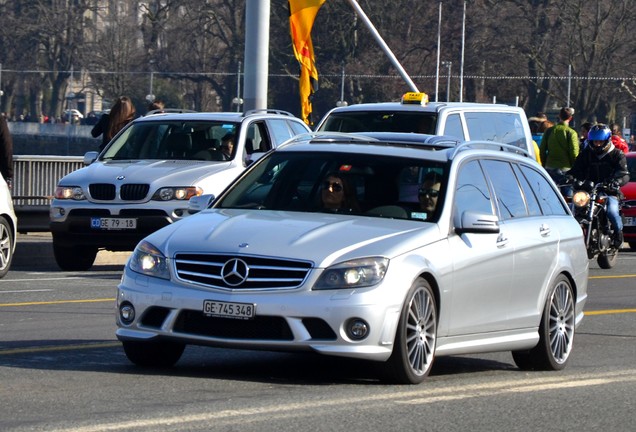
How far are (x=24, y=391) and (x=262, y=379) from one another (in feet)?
4.73

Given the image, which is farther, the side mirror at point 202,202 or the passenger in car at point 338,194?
the side mirror at point 202,202

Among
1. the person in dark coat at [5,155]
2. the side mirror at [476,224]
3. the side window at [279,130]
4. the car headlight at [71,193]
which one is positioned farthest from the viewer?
the side window at [279,130]

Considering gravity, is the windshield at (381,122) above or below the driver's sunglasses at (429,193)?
below

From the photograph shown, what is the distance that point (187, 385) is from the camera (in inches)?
335

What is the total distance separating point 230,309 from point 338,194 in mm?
1400

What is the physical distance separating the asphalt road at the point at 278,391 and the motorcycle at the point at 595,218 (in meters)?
8.46

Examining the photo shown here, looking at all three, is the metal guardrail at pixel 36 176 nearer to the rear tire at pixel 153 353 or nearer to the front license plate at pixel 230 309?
the rear tire at pixel 153 353

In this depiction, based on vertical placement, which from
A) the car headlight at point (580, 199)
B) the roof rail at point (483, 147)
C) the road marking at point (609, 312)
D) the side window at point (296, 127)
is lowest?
the road marking at point (609, 312)

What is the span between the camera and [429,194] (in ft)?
31.2

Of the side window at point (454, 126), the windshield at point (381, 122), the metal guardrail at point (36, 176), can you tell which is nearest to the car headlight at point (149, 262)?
the windshield at point (381, 122)

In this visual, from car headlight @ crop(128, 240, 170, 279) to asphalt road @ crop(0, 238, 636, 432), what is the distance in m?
0.59

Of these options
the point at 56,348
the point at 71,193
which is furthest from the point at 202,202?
the point at 71,193

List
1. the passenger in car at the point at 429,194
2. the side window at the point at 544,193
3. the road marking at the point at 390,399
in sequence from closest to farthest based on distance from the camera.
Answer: the road marking at the point at 390,399 < the passenger in car at the point at 429,194 < the side window at the point at 544,193

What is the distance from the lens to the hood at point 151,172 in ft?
57.0
